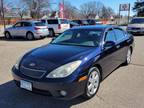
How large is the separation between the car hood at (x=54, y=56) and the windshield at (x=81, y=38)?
33cm

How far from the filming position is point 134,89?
476cm

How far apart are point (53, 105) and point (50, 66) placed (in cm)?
77

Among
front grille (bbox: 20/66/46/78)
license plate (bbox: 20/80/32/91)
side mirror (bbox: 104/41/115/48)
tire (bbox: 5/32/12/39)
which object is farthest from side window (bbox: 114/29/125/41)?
tire (bbox: 5/32/12/39)

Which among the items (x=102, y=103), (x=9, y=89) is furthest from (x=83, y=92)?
(x=9, y=89)

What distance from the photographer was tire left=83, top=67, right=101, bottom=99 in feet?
13.5

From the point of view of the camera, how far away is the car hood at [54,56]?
13.0 feet

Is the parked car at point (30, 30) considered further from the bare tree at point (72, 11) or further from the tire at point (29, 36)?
the bare tree at point (72, 11)

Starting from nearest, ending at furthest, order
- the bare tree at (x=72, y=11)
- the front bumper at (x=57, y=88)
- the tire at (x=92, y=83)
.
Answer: the front bumper at (x=57, y=88)
the tire at (x=92, y=83)
the bare tree at (x=72, y=11)

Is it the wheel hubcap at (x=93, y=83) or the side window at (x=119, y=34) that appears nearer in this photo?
the wheel hubcap at (x=93, y=83)

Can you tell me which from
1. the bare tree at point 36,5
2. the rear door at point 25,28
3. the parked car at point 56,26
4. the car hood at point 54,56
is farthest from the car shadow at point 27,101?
the bare tree at point 36,5

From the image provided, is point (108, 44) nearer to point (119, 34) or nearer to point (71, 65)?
point (119, 34)

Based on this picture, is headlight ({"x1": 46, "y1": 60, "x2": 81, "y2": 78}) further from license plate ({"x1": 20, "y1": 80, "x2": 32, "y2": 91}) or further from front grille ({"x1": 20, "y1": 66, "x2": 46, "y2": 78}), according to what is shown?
license plate ({"x1": 20, "y1": 80, "x2": 32, "y2": 91})

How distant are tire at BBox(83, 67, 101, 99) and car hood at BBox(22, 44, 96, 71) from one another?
394mm

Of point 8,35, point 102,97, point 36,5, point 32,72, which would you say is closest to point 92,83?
point 102,97
